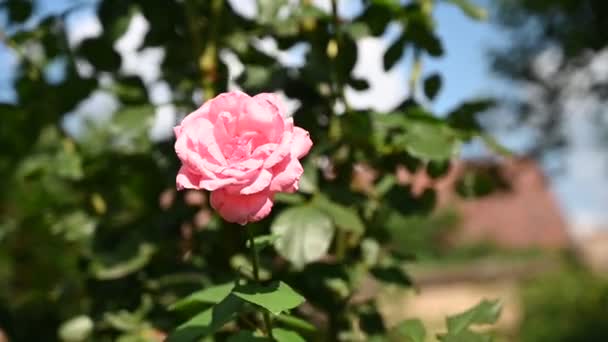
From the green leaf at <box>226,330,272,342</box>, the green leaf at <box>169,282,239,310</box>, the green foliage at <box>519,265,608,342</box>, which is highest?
the green leaf at <box>169,282,239,310</box>

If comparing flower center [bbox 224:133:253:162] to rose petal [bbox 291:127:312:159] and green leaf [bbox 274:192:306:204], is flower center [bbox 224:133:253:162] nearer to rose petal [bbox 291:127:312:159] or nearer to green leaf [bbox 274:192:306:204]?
rose petal [bbox 291:127:312:159]

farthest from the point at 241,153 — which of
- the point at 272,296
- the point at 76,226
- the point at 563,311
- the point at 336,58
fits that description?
the point at 563,311

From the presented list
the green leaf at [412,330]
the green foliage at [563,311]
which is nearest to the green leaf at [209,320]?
the green leaf at [412,330]

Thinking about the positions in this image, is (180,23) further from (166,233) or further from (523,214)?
(523,214)

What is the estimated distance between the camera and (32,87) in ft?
4.75

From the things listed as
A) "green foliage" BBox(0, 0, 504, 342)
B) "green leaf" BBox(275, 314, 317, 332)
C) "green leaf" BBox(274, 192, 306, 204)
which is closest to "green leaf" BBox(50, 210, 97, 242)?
"green foliage" BBox(0, 0, 504, 342)

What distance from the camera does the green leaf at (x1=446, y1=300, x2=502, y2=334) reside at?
105cm

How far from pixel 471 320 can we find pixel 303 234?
0.23 m

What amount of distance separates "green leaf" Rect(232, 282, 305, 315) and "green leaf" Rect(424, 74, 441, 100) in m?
0.62

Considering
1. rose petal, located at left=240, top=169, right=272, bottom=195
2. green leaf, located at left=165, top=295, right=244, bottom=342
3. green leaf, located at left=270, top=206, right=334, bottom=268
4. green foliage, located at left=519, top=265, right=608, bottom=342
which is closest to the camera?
rose petal, located at left=240, top=169, right=272, bottom=195

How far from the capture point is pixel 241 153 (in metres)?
0.79

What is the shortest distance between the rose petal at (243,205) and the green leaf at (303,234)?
34cm

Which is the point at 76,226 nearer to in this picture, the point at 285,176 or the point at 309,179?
the point at 309,179

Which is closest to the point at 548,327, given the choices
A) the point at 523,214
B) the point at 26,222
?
the point at 26,222
